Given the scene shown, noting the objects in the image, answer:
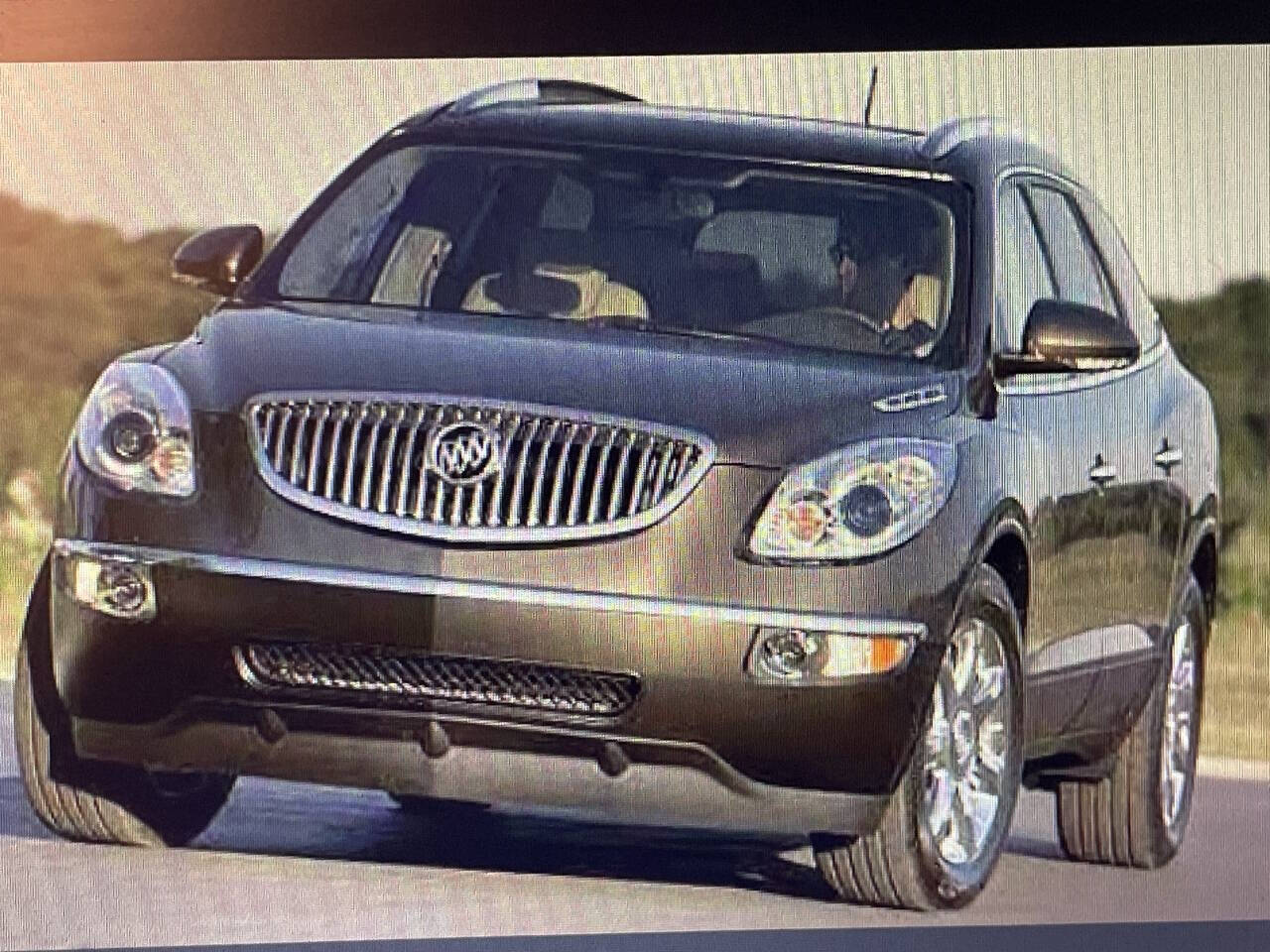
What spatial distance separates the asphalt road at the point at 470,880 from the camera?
6379 mm

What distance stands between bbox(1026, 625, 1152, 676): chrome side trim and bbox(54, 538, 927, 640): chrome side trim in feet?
2.67

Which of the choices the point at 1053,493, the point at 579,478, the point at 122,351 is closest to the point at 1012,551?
the point at 1053,493

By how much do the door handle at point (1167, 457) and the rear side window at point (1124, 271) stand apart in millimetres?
229

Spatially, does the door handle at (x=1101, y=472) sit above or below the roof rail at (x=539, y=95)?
below

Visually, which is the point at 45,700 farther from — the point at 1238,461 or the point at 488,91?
the point at 1238,461

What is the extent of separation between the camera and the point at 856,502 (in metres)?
6.42

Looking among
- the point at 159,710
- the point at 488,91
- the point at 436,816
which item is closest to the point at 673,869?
the point at 436,816

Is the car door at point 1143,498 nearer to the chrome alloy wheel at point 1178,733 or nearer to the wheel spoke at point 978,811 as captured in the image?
the chrome alloy wheel at point 1178,733

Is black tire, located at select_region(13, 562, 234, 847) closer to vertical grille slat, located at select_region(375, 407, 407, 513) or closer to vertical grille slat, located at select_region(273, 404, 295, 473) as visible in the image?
vertical grille slat, located at select_region(273, 404, 295, 473)

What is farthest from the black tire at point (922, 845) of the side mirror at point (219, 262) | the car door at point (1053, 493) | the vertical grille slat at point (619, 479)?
the side mirror at point (219, 262)

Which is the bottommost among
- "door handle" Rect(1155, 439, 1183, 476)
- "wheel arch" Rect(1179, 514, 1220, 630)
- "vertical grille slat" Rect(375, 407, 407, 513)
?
"wheel arch" Rect(1179, 514, 1220, 630)

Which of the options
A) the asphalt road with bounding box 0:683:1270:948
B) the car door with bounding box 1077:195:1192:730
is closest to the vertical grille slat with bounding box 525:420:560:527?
the asphalt road with bounding box 0:683:1270:948

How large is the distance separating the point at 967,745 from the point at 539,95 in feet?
5.45

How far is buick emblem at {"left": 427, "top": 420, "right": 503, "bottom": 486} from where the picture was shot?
631cm
